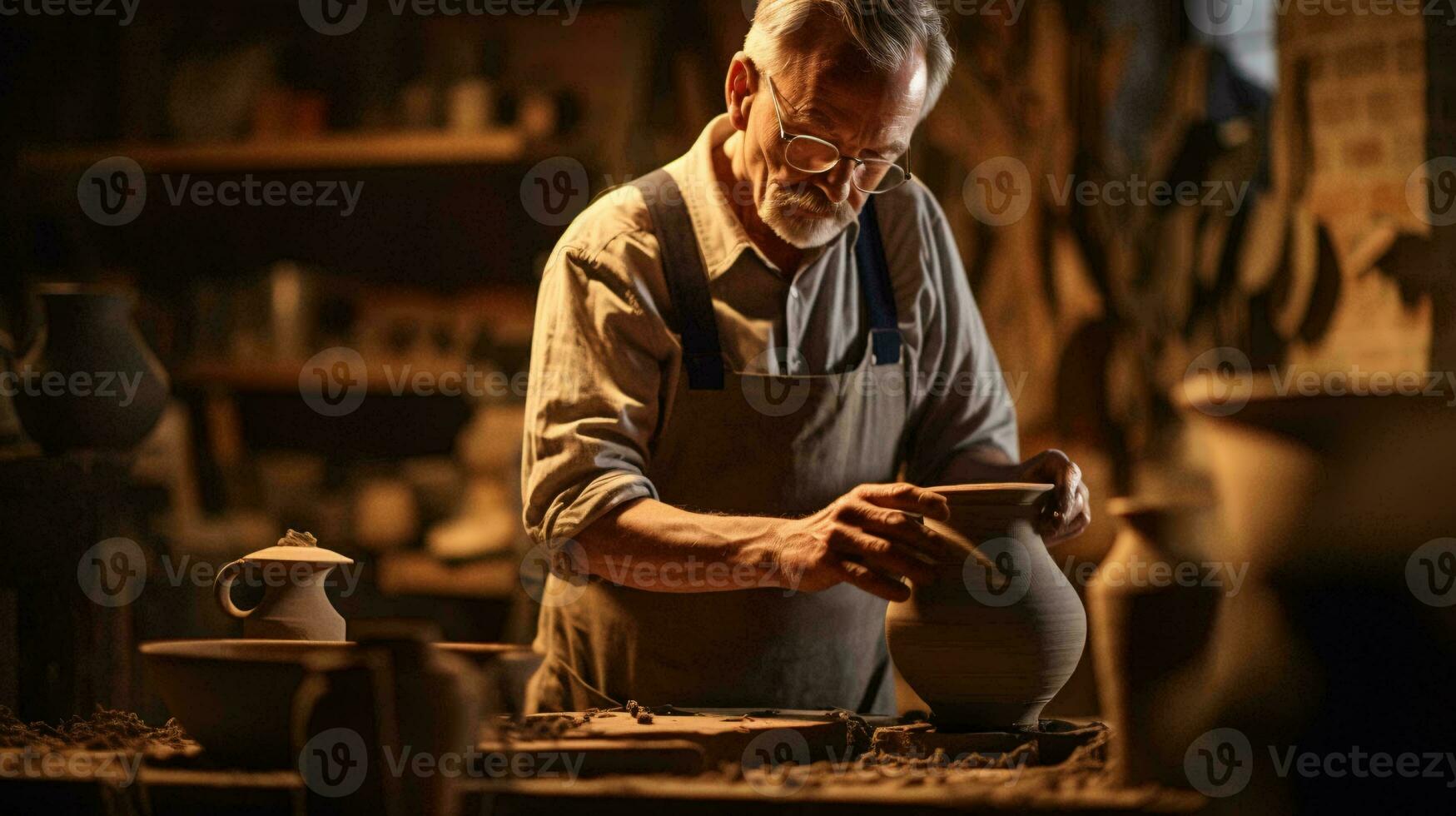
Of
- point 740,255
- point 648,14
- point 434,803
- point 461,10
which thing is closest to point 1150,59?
point 648,14

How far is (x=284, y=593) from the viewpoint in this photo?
2.18 m

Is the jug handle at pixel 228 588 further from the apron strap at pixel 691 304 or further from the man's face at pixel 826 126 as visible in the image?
the man's face at pixel 826 126

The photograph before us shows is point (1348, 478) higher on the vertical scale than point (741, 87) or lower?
lower

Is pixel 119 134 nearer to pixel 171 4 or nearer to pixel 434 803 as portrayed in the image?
pixel 171 4

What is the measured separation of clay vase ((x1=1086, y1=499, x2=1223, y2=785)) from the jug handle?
1325mm

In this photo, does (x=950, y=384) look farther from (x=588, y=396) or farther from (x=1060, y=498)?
(x=588, y=396)

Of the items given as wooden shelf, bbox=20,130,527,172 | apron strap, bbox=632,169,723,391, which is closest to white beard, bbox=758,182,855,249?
apron strap, bbox=632,169,723,391

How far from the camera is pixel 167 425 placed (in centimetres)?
477

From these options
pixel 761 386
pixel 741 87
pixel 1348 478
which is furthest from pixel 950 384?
pixel 1348 478

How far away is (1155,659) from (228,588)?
139cm

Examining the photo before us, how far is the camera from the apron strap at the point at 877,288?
8.64 ft

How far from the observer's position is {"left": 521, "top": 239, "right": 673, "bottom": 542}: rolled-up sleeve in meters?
2.32

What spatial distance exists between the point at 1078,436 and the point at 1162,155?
0.98 m

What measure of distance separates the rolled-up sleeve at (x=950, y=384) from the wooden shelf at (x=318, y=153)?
2207 millimetres
